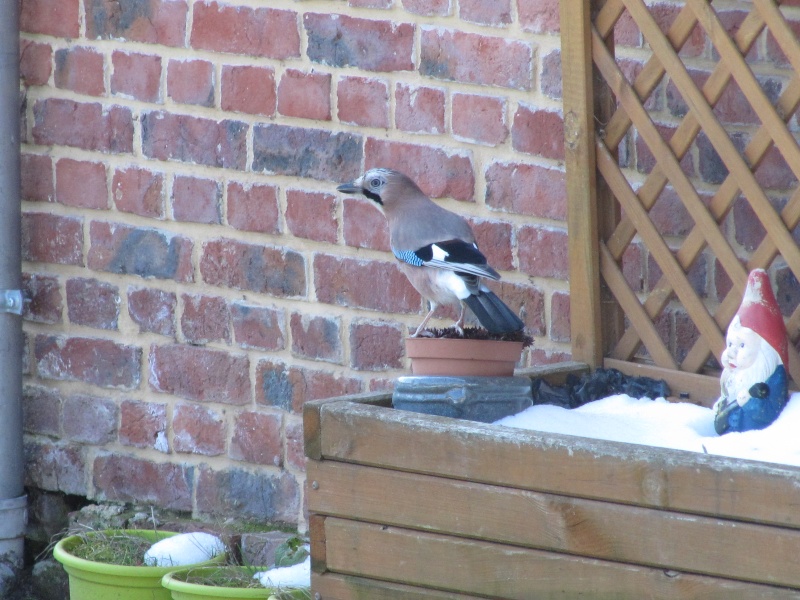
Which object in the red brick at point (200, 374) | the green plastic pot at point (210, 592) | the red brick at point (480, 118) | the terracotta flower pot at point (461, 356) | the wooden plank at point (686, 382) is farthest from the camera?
the red brick at point (200, 374)

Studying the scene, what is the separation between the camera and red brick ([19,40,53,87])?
3236 millimetres

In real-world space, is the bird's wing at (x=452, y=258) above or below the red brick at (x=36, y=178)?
below

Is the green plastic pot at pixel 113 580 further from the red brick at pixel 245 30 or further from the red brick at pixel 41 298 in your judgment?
the red brick at pixel 245 30

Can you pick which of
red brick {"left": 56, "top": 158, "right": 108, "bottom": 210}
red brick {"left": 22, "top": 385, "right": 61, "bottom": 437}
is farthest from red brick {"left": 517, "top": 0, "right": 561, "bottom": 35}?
red brick {"left": 22, "top": 385, "right": 61, "bottom": 437}

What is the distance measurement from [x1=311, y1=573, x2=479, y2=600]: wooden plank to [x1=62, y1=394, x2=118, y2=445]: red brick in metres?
1.33

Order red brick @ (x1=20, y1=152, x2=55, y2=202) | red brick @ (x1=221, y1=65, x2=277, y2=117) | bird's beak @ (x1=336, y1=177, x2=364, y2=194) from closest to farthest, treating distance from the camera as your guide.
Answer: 1. bird's beak @ (x1=336, y1=177, x2=364, y2=194)
2. red brick @ (x1=221, y1=65, x2=277, y2=117)
3. red brick @ (x1=20, y1=152, x2=55, y2=202)

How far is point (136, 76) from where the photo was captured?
311 centimetres

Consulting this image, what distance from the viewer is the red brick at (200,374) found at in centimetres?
305

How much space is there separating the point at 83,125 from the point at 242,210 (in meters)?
0.53

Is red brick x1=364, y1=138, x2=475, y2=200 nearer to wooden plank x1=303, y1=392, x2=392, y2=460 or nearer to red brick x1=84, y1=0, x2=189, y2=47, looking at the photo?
red brick x1=84, y1=0, x2=189, y2=47

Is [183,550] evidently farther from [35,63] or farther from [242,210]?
[35,63]

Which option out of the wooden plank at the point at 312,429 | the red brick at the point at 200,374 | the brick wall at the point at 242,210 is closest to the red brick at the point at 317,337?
the brick wall at the point at 242,210

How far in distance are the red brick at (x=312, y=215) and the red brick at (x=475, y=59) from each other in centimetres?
39

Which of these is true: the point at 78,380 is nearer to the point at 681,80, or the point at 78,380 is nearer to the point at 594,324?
the point at 594,324
